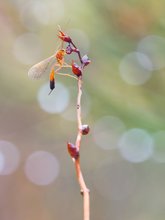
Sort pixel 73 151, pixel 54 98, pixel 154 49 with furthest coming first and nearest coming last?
pixel 54 98 → pixel 154 49 → pixel 73 151

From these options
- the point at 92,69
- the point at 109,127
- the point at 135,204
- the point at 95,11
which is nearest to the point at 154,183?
the point at 135,204

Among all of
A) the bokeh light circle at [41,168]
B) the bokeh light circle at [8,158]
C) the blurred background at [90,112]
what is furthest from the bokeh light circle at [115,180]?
the bokeh light circle at [8,158]

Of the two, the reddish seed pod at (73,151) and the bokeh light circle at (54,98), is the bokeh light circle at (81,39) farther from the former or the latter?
the reddish seed pod at (73,151)

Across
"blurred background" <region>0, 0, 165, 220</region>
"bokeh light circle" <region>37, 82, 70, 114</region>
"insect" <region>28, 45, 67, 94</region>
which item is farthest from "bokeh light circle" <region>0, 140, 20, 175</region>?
"insect" <region>28, 45, 67, 94</region>

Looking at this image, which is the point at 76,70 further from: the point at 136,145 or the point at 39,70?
the point at 136,145

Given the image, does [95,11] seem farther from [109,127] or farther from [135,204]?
[135,204]

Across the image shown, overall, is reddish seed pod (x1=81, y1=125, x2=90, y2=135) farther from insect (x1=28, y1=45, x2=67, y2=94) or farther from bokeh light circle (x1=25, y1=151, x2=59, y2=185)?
bokeh light circle (x1=25, y1=151, x2=59, y2=185)

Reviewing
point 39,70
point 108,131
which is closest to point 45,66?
point 39,70
